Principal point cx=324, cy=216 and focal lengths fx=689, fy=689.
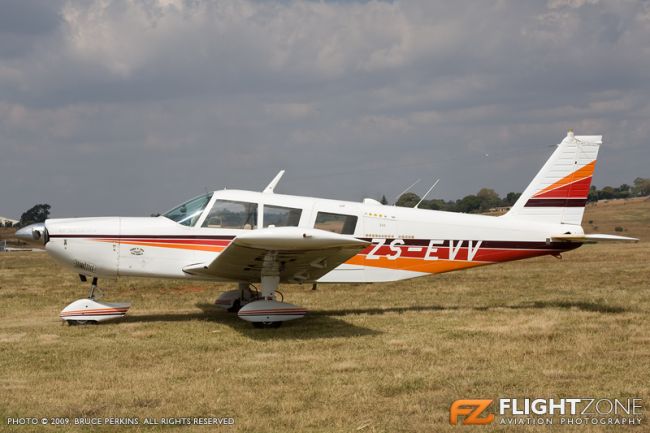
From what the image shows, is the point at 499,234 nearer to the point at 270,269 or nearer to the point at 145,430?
the point at 270,269

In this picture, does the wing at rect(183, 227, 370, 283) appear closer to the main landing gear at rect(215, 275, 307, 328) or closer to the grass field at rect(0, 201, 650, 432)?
the main landing gear at rect(215, 275, 307, 328)

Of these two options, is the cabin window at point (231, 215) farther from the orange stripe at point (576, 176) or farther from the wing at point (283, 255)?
the orange stripe at point (576, 176)

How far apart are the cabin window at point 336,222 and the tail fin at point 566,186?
9.69ft

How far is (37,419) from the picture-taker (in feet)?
19.1

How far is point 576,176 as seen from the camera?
12133mm

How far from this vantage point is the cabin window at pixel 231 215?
11047mm

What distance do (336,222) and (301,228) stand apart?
149cm

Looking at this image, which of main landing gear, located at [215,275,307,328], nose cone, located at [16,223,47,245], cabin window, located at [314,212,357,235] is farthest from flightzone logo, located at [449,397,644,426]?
nose cone, located at [16,223,47,245]

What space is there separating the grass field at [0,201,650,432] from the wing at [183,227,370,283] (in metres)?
0.82

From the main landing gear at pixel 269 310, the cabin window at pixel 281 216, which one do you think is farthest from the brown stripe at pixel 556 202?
the main landing gear at pixel 269 310

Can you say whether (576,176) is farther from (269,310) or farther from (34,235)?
(34,235)

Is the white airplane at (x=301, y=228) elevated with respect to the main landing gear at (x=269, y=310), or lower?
elevated

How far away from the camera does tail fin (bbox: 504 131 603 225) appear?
39.6 feet

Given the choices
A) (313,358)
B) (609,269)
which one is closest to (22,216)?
(609,269)
